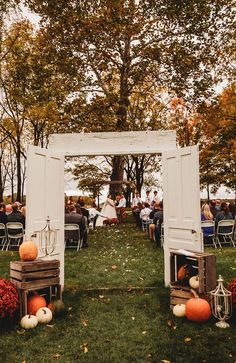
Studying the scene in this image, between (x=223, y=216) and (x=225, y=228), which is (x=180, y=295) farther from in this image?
(x=223, y=216)

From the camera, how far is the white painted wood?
26.0 feet

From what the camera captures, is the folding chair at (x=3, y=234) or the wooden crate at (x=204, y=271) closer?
the wooden crate at (x=204, y=271)

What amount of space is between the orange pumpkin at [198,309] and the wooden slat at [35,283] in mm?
2108

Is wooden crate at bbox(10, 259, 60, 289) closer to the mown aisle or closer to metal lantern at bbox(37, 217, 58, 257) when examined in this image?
metal lantern at bbox(37, 217, 58, 257)

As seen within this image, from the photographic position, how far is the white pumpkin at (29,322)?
538 centimetres

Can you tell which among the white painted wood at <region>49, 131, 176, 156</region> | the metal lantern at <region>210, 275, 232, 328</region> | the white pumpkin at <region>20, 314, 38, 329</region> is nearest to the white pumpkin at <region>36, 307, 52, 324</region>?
the white pumpkin at <region>20, 314, 38, 329</region>

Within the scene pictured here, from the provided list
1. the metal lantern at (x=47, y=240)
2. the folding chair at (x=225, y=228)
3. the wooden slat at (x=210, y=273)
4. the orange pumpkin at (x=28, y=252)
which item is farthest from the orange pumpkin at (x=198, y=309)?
the folding chair at (x=225, y=228)

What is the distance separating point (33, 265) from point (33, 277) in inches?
7.1

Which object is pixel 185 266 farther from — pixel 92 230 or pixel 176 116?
pixel 176 116

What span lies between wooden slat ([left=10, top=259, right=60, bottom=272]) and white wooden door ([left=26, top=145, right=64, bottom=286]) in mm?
920

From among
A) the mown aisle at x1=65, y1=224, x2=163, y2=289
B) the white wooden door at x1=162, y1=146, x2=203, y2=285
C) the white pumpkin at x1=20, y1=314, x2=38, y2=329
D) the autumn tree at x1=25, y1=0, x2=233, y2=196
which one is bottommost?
the white pumpkin at x1=20, y1=314, x2=38, y2=329

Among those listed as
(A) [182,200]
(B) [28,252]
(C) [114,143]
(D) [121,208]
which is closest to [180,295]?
(A) [182,200]

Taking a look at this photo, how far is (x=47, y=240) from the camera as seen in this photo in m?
7.34

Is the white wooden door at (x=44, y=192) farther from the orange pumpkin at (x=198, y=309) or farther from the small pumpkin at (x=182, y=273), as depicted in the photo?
the orange pumpkin at (x=198, y=309)
